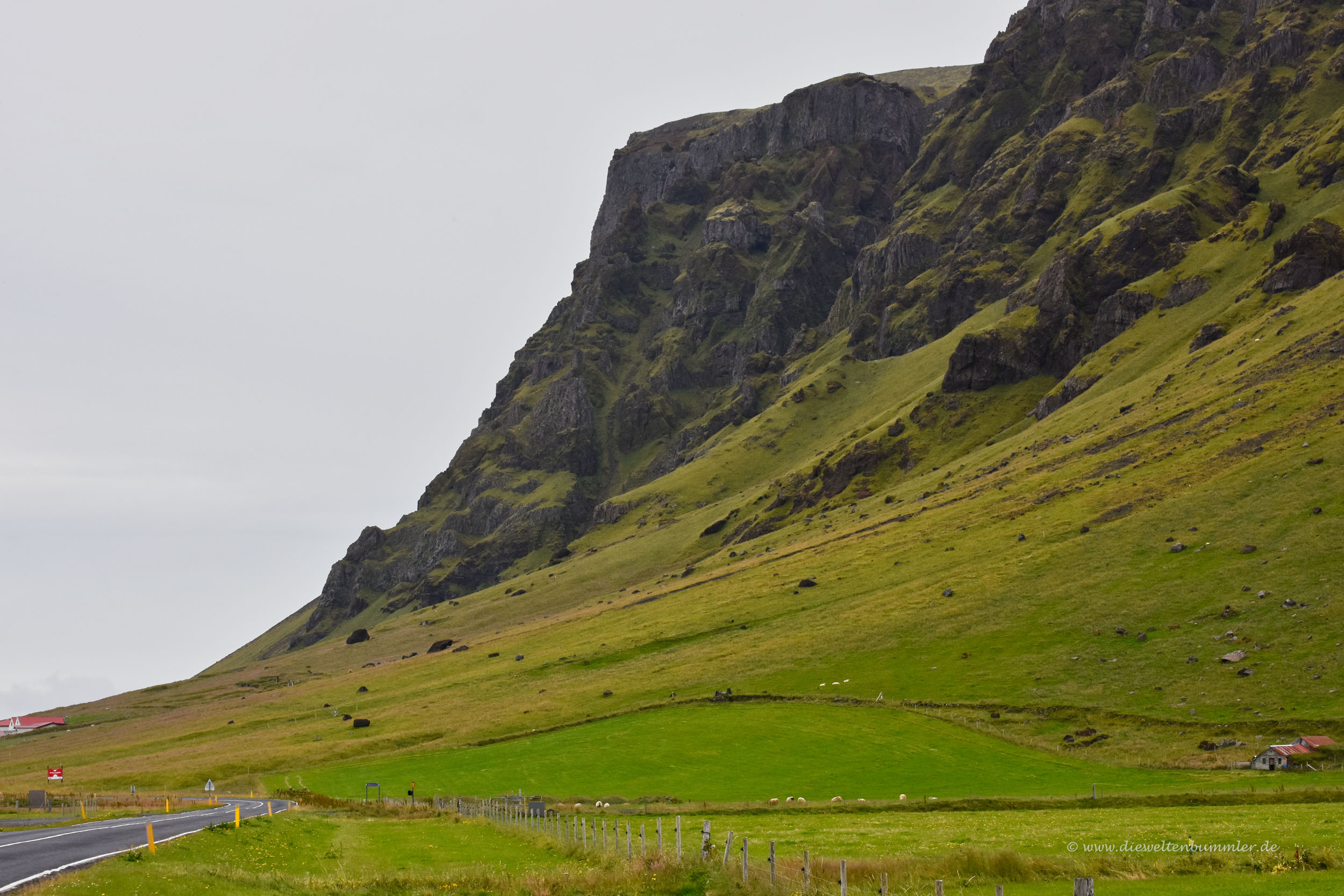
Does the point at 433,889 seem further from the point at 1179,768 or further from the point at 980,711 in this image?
the point at 980,711

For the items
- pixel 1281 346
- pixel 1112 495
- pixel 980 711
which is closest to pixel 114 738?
pixel 980 711

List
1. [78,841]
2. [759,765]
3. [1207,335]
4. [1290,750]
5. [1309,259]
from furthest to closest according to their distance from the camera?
1. [1207,335]
2. [1309,259]
3. [759,765]
4. [1290,750]
5. [78,841]

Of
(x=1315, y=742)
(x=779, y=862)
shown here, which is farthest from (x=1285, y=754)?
(x=779, y=862)

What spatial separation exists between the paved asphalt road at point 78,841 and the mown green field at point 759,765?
28697 millimetres

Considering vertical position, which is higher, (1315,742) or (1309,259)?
(1309,259)

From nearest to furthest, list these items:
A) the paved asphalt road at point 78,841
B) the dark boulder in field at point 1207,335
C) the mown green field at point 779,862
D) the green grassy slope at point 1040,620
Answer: the mown green field at point 779,862 < the paved asphalt road at point 78,841 < the green grassy slope at point 1040,620 < the dark boulder in field at point 1207,335

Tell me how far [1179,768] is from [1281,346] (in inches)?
4439

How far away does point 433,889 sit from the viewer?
2923cm

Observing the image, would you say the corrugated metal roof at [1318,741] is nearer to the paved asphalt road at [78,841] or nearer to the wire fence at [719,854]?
the wire fence at [719,854]

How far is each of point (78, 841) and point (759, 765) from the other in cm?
5194

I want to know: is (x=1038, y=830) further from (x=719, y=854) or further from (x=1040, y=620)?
(x=1040, y=620)

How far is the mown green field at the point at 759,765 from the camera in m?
67.0

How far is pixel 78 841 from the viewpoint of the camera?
37438mm

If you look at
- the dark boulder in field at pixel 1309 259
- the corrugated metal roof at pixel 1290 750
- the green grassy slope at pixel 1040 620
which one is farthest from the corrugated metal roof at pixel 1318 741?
the dark boulder in field at pixel 1309 259
